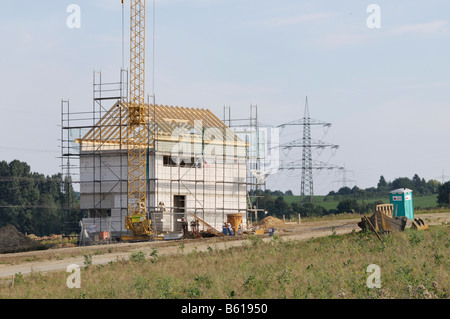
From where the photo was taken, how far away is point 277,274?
1827cm

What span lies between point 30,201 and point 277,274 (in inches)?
3223

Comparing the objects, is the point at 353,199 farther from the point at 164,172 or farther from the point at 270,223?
the point at 164,172

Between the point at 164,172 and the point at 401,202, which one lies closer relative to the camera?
the point at 401,202

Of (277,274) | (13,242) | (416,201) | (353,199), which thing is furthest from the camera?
(416,201)

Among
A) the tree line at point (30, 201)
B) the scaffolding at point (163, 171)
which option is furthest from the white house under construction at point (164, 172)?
the tree line at point (30, 201)

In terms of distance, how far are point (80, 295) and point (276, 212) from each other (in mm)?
86133

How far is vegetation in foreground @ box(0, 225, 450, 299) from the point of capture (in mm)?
16125

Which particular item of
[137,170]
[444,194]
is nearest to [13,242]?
[137,170]

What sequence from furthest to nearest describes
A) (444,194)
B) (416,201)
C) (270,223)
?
1. (416,201)
2. (444,194)
3. (270,223)

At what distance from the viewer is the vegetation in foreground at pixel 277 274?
16125mm

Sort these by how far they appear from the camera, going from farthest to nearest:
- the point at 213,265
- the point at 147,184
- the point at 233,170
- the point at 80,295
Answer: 1. the point at 233,170
2. the point at 147,184
3. the point at 213,265
4. the point at 80,295
